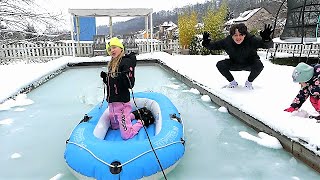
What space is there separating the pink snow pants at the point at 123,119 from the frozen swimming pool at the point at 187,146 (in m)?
0.55

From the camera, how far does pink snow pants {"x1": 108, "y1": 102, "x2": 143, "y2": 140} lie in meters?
2.60

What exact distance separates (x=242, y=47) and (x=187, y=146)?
2.18m

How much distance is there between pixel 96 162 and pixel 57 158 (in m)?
0.75

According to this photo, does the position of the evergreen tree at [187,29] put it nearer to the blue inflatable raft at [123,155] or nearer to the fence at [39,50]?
the fence at [39,50]

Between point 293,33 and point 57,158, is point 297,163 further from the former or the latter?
point 293,33

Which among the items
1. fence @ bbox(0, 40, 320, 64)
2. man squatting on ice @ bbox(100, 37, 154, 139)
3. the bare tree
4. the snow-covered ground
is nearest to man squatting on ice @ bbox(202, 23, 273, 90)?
the snow-covered ground

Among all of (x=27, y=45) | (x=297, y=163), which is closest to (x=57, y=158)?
(x=297, y=163)

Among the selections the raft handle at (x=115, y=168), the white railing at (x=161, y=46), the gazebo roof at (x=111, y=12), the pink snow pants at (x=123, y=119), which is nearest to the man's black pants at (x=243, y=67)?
the pink snow pants at (x=123, y=119)

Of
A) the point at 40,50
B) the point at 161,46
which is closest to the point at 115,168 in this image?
the point at 161,46

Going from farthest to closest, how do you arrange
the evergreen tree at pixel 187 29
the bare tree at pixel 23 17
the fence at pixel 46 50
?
the evergreen tree at pixel 187 29, the fence at pixel 46 50, the bare tree at pixel 23 17

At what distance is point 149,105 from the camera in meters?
3.31

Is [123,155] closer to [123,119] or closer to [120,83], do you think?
[123,119]

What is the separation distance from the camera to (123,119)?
2.62m

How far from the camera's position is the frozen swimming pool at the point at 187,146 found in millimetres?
2266
